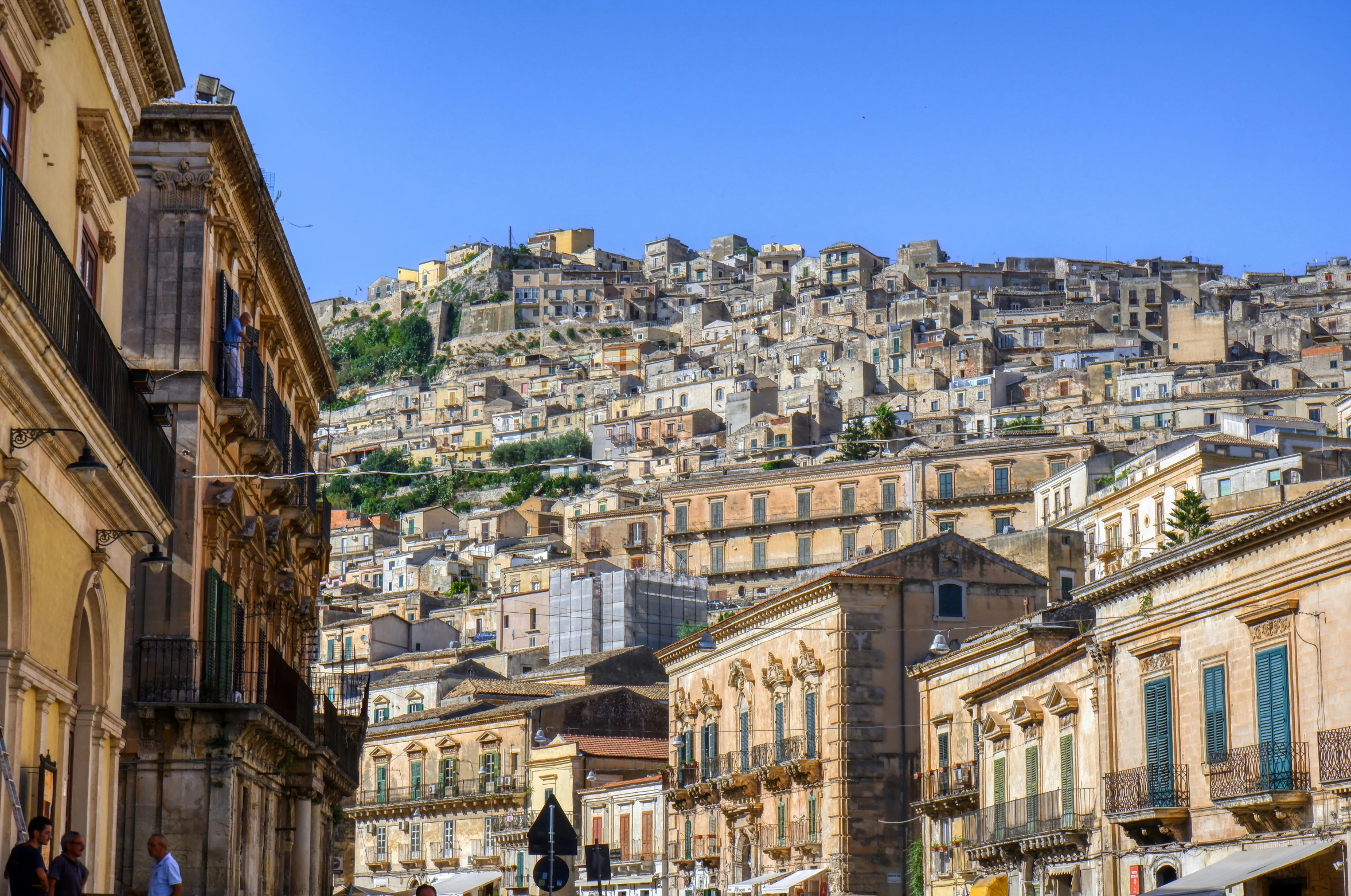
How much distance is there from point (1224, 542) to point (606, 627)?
2591 inches

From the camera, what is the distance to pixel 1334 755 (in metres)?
27.4

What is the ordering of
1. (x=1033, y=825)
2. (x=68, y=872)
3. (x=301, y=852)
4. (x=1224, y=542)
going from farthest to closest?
(x=1033, y=825) → (x=301, y=852) → (x=1224, y=542) → (x=68, y=872)

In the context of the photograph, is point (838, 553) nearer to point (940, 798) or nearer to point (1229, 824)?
point (940, 798)

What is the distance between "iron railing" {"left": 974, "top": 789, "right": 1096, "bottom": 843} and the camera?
3678cm

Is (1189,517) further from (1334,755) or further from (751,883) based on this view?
(1334,755)

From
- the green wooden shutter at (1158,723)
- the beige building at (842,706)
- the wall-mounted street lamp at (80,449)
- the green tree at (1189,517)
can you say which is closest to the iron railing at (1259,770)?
the green wooden shutter at (1158,723)

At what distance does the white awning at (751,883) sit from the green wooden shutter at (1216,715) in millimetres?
25303

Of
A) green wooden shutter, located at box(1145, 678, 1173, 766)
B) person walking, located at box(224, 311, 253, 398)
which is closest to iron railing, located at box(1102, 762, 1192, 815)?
green wooden shutter, located at box(1145, 678, 1173, 766)

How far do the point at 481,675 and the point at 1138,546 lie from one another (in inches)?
1304

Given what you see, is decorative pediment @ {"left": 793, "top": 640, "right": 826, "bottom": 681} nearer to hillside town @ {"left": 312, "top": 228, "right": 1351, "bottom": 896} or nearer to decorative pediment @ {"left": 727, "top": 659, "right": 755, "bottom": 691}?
hillside town @ {"left": 312, "top": 228, "right": 1351, "bottom": 896}

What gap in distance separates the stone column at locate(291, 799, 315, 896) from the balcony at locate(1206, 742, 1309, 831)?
15.4m

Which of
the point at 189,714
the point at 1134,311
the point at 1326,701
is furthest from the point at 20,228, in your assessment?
the point at 1134,311

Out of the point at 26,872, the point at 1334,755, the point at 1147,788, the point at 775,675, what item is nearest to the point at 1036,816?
the point at 1147,788

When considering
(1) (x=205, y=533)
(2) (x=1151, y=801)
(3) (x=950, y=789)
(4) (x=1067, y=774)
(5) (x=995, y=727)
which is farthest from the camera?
(3) (x=950, y=789)
